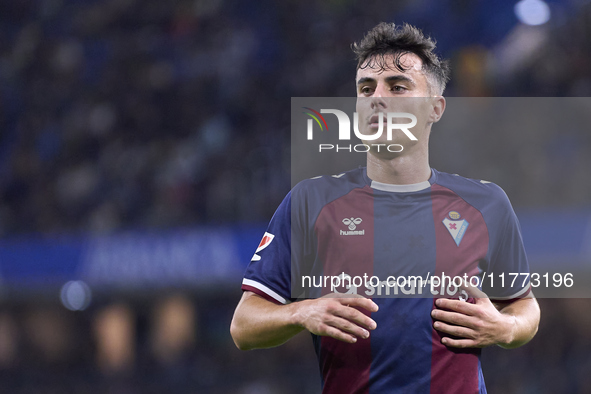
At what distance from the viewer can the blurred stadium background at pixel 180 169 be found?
6.99 metres

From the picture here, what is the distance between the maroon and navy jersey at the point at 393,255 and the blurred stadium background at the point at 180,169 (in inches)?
165

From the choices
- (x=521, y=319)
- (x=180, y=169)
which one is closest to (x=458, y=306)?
(x=521, y=319)

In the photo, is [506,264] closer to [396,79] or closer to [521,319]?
[521,319]

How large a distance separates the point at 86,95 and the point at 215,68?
6.29 ft

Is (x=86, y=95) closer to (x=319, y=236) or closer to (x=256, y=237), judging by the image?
(x=256, y=237)

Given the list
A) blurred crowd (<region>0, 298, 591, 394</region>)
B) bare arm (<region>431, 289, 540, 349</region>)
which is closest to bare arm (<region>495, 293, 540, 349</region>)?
bare arm (<region>431, 289, 540, 349</region>)

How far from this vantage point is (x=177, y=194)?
7570 millimetres

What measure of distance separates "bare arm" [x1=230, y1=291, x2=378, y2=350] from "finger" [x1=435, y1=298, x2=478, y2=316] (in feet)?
0.98

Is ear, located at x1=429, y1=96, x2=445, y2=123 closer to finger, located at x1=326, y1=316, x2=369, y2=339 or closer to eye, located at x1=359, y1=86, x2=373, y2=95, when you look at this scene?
eye, located at x1=359, y1=86, x2=373, y2=95

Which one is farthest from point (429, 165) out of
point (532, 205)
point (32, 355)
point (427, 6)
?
point (32, 355)

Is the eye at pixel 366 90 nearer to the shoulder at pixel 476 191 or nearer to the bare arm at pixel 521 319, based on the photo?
the shoulder at pixel 476 191

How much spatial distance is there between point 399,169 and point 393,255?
0.38 meters

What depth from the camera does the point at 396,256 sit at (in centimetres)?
260

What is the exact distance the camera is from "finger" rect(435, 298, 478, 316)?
7.47 ft
